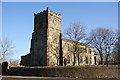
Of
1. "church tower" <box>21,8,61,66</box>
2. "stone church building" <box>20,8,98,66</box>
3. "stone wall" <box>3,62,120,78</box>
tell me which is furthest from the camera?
"stone church building" <box>20,8,98,66</box>

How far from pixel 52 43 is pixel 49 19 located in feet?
23.2

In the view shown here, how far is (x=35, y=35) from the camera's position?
171 ft

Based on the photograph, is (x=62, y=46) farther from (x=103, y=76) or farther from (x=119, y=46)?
(x=103, y=76)

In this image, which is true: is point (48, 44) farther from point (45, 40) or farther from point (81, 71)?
point (81, 71)

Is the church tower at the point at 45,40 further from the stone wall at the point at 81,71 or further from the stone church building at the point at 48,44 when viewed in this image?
the stone wall at the point at 81,71

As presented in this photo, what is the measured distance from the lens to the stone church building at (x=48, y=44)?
48672 millimetres

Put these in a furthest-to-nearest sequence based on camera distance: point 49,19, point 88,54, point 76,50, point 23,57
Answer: point 88,54 → point 23,57 → point 49,19 → point 76,50

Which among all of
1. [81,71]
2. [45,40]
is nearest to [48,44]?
[45,40]

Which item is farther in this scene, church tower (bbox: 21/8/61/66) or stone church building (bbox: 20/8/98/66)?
stone church building (bbox: 20/8/98/66)

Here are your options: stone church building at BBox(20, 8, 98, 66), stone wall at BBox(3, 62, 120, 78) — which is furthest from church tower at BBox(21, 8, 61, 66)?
stone wall at BBox(3, 62, 120, 78)

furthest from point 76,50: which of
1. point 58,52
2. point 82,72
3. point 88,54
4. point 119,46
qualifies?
point 88,54

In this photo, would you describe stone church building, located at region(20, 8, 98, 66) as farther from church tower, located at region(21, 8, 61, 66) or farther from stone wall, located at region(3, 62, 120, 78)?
stone wall, located at region(3, 62, 120, 78)

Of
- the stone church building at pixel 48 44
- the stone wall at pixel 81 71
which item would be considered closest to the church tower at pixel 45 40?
the stone church building at pixel 48 44

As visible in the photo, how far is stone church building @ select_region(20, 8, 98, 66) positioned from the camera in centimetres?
4867
